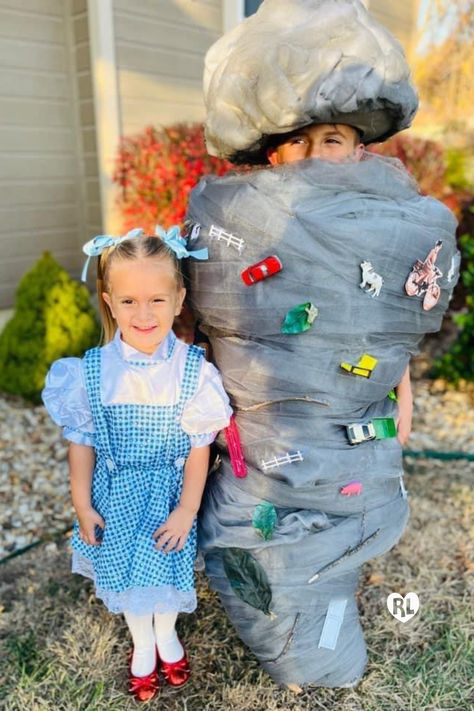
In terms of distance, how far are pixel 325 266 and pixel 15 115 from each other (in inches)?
148

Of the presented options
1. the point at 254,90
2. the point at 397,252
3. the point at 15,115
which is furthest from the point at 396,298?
the point at 15,115

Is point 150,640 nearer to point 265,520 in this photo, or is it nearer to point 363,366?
point 265,520

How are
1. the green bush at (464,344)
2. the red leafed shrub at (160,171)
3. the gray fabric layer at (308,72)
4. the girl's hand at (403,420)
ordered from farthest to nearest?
the green bush at (464,344) < the red leafed shrub at (160,171) < the girl's hand at (403,420) < the gray fabric layer at (308,72)

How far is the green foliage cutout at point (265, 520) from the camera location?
1937mm

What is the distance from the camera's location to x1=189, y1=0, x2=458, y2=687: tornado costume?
178cm

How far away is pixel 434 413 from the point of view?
4.50 meters

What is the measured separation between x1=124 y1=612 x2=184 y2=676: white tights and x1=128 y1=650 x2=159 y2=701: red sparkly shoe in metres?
0.02

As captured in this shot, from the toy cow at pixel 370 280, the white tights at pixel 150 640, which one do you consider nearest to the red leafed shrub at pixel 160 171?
the toy cow at pixel 370 280

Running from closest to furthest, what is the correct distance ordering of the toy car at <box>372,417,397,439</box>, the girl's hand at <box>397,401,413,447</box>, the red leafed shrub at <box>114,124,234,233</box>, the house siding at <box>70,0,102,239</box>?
the toy car at <box>372,417,397,439</box> < the girl's hand at <box>397,401,413,447</box> < the red leafed shrub at <box>114,124,234,233</box> < the house siding at <box>70,0,102,239</box>

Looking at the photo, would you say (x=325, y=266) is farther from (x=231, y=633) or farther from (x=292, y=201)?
(x=231, y=633)

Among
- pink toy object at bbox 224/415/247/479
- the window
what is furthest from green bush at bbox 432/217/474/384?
pink toy object at bbox 224/415/247/479

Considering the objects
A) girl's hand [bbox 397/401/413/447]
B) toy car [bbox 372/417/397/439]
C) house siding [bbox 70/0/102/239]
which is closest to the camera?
toy car [bbox 372/417/397/439]

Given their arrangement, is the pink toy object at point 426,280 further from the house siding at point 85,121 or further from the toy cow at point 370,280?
the house siding at point 85,121

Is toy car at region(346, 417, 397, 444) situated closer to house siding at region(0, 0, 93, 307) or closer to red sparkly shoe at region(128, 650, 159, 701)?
red sparkly shoe at region(128, 650, 159, 701)
